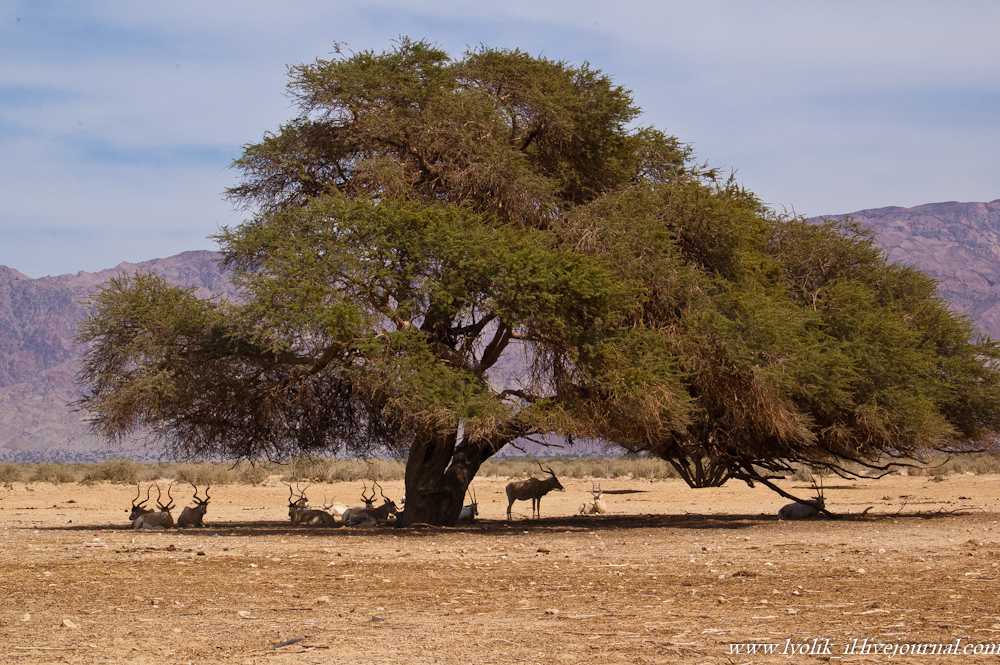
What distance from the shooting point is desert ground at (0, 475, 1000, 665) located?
292 inches

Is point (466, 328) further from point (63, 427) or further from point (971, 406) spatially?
point (63, 427)

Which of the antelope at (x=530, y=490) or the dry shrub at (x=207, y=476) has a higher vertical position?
the antelope at (x=530, y=490)

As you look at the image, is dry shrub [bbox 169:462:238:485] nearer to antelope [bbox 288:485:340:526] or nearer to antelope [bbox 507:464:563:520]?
antelope [bbox 507:464:563:520]

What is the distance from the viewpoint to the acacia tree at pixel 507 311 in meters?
16.9

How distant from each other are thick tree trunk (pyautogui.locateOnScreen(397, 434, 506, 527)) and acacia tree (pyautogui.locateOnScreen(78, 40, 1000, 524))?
0.05 m

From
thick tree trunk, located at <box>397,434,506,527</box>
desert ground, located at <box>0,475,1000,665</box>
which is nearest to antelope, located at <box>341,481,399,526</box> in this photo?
thick tree trunk, located at <box>397,434,506,527</box>

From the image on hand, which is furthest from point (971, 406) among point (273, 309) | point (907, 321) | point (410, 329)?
point (273, 309)

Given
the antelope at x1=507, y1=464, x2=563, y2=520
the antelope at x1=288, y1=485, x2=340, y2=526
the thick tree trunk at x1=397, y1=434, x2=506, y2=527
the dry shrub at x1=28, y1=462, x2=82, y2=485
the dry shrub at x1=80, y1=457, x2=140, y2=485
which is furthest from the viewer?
the dry shrub at x1=80, y1=457, x2=140, y2=485

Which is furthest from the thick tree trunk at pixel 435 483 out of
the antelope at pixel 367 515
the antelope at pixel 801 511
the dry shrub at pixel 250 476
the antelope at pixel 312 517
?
the dry shrub at pixel 250 476

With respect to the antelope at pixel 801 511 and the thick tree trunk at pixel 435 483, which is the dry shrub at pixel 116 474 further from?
the antelope at pixel 801 511

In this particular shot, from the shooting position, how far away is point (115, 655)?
23.9ft

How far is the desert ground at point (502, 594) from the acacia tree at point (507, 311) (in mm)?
2327

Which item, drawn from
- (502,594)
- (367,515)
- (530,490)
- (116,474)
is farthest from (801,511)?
(116,474)

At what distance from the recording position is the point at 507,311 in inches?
669
